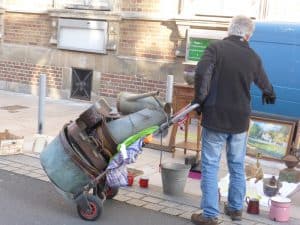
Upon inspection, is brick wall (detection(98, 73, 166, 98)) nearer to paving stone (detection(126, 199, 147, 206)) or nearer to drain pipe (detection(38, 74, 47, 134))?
drain pipe (detection(38, 74, 47, 134))

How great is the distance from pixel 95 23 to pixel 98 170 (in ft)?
20.5

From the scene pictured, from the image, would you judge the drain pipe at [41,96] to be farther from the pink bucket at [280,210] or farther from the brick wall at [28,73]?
the brick wall at [28,73]

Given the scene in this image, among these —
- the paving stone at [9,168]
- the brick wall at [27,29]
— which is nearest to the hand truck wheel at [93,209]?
the paving stone at [9,168]

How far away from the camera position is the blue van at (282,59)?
731 cm

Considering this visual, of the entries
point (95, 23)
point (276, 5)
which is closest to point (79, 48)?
point (95, 23)

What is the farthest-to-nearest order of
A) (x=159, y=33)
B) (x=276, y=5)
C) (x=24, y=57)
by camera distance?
(x=24, y=57), (x=159, y=33), (x=276, y=5)

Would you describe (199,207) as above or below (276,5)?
below

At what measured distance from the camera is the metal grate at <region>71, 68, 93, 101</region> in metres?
11.3

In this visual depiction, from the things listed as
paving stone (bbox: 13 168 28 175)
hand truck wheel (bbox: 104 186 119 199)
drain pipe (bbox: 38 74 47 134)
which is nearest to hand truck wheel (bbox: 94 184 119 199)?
hand truck wheel (bbox: 104 186 119 199)

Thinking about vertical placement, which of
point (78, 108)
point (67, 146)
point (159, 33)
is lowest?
point (78, 108)

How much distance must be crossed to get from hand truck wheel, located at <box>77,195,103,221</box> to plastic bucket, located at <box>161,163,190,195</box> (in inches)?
36.9

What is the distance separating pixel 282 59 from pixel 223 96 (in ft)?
9.21

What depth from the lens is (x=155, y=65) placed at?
404 inches

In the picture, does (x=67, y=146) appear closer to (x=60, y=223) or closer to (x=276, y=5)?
(x=60, y=223)
